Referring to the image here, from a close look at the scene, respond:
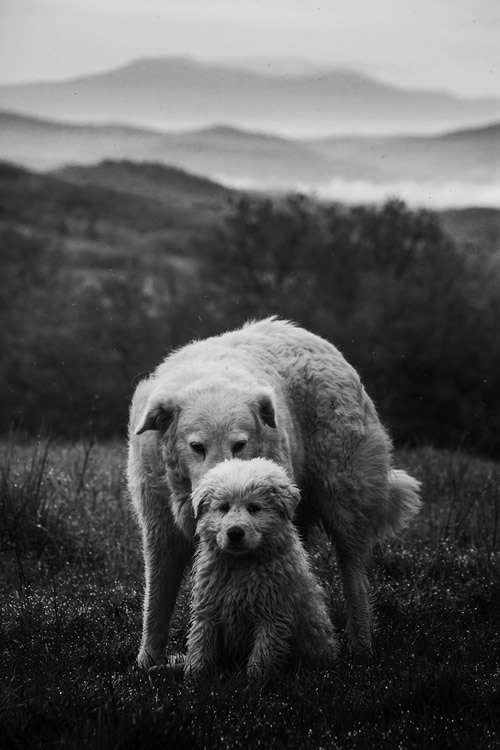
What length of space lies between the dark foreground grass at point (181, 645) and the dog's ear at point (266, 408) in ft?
4.71

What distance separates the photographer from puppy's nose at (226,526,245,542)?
4.81 meters

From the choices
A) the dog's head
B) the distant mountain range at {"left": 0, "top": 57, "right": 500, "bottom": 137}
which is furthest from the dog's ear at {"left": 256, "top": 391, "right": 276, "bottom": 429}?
the distant mountain range at {"left": 0, "top": 57, "right": 500, "bottom": 137}

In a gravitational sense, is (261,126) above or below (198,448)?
above

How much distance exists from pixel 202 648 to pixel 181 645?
1.09 metres

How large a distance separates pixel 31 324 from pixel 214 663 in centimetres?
2674

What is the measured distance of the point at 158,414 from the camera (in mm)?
5684

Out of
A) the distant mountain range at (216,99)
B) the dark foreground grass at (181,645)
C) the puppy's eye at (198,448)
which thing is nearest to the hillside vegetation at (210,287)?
the distant mountain range at (216,99)

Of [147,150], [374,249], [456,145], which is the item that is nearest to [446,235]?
[374,249]

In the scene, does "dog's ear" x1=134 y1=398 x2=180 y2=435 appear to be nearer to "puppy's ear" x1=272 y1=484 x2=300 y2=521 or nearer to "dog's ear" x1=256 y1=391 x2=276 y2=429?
"dog's ear" x1=256 y1=391 x2=276 y2=429

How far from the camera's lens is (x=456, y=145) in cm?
2392

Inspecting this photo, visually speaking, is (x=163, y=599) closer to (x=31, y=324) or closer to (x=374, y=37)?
(x=374, y=37)

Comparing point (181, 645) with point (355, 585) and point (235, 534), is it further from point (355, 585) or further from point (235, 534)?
point (235, 534)

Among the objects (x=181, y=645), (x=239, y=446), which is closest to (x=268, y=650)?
(x=239, y=446)

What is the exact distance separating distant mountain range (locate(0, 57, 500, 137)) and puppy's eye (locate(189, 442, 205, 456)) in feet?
28.9
